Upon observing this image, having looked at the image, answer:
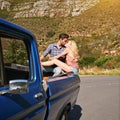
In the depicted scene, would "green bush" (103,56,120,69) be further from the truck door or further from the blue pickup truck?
the truck door

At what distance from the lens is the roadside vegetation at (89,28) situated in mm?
57250

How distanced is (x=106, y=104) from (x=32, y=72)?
689 cm

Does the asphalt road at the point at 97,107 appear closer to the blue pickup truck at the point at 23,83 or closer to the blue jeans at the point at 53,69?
the blue jeans at the point at 53,69

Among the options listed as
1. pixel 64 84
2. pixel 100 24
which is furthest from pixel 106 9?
pixel 64 84

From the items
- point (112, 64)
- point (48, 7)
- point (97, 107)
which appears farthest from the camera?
point (48, 7)

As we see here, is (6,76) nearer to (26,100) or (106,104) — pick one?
(26,100)

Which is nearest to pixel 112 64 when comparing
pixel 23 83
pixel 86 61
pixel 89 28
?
pixel 86 61

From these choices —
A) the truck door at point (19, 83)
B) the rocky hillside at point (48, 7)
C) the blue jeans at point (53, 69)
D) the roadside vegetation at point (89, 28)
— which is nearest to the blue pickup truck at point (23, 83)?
the truck door at point (19, 83)

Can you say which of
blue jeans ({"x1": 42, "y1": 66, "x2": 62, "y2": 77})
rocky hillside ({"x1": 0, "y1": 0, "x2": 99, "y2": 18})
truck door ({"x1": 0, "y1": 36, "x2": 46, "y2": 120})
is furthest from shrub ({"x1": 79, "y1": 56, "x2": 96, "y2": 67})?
truck door ({"x1": 0, "y1": 36, "x2": 46, "y2": 120})

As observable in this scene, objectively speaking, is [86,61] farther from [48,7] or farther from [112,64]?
[48,7]

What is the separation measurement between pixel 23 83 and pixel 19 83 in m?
0.04

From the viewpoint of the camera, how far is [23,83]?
333cm

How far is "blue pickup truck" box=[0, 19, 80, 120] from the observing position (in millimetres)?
3516

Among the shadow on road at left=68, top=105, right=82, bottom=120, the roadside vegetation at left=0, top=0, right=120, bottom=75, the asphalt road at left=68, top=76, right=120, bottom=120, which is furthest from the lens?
the roadside vegetation at left=0, top=0, right=120, bottom=75
